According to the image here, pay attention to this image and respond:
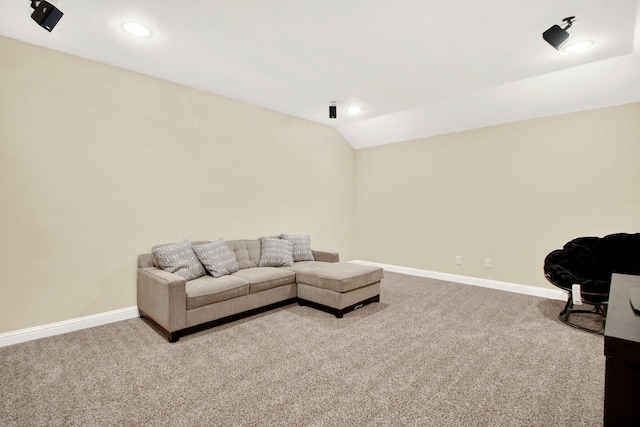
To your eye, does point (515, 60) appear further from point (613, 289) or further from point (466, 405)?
point (466, 405)

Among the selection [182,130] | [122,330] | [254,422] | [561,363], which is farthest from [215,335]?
[561,363]

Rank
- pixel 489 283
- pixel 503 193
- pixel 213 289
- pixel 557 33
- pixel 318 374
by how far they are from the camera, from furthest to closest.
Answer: pixel 489 283 → pixel 503 193 → pixel 213 289 → pixel 557 33 → pixel 318 374

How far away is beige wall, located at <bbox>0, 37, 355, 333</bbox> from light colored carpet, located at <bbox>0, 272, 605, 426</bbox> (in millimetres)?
552

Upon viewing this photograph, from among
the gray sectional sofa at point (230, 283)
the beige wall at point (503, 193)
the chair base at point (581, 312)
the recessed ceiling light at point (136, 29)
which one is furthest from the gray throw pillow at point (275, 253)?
the chair base at point (581, 312)

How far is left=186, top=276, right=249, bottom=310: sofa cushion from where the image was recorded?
9.44ft

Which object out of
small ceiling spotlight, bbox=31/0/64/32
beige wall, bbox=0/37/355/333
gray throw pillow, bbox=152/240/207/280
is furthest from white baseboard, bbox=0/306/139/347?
small ceiling spotlight, bbox=31/0/64/32

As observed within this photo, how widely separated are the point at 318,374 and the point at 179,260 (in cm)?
189

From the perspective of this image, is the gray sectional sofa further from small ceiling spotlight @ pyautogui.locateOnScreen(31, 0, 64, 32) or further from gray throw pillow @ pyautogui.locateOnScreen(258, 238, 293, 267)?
small ceiling spotlight @ pyautogui.locateOnScreen(31, 0, 64, 32)

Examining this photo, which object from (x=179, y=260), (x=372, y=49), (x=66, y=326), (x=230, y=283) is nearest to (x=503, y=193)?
(x=372, y=49)

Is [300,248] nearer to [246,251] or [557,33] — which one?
[246,251]

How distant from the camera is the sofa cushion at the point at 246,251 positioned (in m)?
3.99

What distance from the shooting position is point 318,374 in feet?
7.27

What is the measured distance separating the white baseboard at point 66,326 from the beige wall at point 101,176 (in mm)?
60

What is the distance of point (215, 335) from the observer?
2.89 metres
